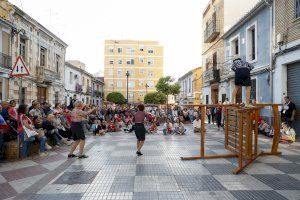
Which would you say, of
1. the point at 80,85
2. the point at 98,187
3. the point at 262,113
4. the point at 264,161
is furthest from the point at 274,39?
the point at 80,85

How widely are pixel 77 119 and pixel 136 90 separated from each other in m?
59.1

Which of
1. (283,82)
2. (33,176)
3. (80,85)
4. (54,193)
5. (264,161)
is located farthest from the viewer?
(80,85)

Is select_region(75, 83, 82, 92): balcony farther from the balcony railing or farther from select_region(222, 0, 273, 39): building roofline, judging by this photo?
select_region(222, 0, 273, 39): building roofline

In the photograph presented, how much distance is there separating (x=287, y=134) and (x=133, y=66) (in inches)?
2278

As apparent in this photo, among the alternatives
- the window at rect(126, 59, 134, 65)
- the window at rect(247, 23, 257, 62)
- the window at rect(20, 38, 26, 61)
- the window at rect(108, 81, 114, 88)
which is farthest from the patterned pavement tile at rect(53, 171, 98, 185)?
the window at rect(126, 59, 134, 65)

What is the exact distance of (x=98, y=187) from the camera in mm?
5578

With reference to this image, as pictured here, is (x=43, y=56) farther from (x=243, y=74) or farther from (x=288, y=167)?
(x=288, y=167)

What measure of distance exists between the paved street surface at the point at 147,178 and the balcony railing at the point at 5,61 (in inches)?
450

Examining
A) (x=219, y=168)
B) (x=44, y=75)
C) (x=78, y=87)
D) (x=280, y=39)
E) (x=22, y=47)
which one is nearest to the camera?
(x=219, y=168)

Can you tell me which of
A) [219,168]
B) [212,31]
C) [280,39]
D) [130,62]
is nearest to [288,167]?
[219,168]

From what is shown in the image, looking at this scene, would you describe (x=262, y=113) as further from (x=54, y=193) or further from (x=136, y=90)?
(x=136, y=90)

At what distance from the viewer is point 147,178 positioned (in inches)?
244

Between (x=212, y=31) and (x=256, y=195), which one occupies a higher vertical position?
(x=212, y=31)

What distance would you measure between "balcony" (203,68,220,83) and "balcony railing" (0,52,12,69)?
1477cm
